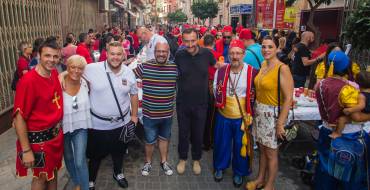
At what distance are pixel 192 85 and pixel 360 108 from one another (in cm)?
198

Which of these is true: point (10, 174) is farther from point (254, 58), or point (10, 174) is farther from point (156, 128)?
point (254, 58)

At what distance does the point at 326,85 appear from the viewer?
10.3 feet

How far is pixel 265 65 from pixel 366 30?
82.7 inches

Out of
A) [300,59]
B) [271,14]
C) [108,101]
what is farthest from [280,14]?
[108,101]

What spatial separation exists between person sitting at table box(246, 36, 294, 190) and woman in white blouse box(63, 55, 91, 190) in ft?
6.49

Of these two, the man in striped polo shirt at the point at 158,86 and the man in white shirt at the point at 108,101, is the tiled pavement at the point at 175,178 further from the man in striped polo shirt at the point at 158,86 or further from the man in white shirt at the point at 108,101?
the man in striped polo shirt at the point at 158,86

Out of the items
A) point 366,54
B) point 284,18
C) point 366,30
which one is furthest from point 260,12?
point 366,30

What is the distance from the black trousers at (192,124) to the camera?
13.6 feet

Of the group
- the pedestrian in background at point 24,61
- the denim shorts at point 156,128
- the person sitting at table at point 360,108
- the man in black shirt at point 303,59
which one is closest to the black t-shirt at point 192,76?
the denim shorts at point 156,128

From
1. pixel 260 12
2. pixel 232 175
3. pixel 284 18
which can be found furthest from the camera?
pixel 260 12

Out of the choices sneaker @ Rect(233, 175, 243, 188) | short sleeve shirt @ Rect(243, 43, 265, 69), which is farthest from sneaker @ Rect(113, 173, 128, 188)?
short sleeve shirt @ Rect(243, 43, 265, 69)

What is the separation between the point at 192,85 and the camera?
403 centimetres

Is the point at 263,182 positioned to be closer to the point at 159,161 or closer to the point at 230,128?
the point at 230,128

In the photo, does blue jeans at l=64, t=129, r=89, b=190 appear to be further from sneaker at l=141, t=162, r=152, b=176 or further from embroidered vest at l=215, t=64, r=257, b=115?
embroidered vest at l=215, t=64, r=257, b=115
